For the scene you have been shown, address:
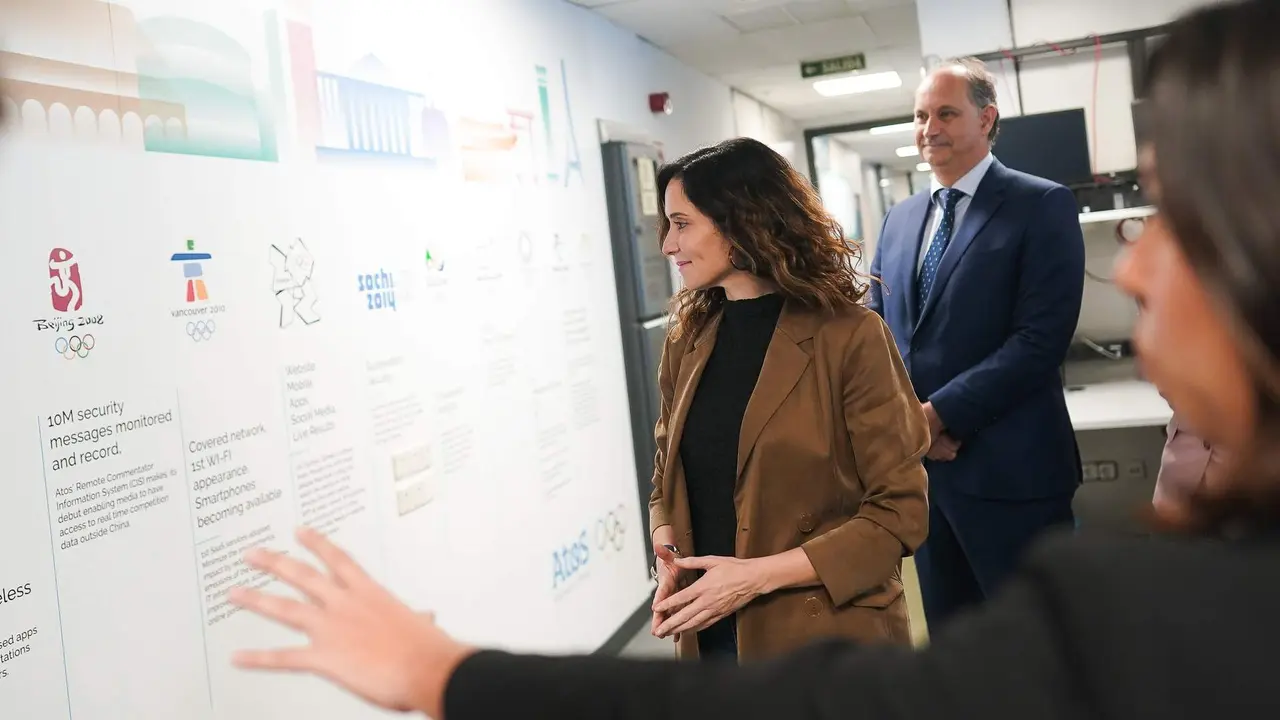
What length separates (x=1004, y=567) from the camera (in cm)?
235

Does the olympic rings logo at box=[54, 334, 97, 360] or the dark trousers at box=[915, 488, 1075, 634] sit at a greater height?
the olympic rings logo at box=[54, 334, 97, 360]

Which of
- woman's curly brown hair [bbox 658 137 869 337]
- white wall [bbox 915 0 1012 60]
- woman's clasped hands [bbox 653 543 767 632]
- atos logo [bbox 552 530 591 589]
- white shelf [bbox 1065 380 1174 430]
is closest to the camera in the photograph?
woman's clasped hands [bbox 653 543 767 632]

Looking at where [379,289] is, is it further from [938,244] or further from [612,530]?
[612,530]

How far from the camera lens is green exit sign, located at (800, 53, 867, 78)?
21.4 feet

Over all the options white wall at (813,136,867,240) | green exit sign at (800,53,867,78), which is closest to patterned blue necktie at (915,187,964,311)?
green exit sign at (800,53,867,78)

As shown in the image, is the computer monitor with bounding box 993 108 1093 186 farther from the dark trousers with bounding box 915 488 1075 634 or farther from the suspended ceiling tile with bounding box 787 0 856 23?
the dark trousers with bounding box 915 488 1075 634

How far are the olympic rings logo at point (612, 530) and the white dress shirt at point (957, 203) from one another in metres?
2.05

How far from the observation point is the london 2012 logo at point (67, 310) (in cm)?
183

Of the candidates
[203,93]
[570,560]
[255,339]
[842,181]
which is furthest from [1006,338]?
[842,181]

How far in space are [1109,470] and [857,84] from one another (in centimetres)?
424

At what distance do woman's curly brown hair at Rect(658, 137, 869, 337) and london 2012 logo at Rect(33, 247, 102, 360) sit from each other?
111 cm

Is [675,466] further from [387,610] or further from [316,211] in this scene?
[316,211]

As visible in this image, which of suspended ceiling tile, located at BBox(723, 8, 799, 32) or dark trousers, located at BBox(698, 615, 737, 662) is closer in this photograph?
dark trousers, located at BBox(698, 615, 737, 662)

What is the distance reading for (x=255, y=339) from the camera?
7.63 feet
